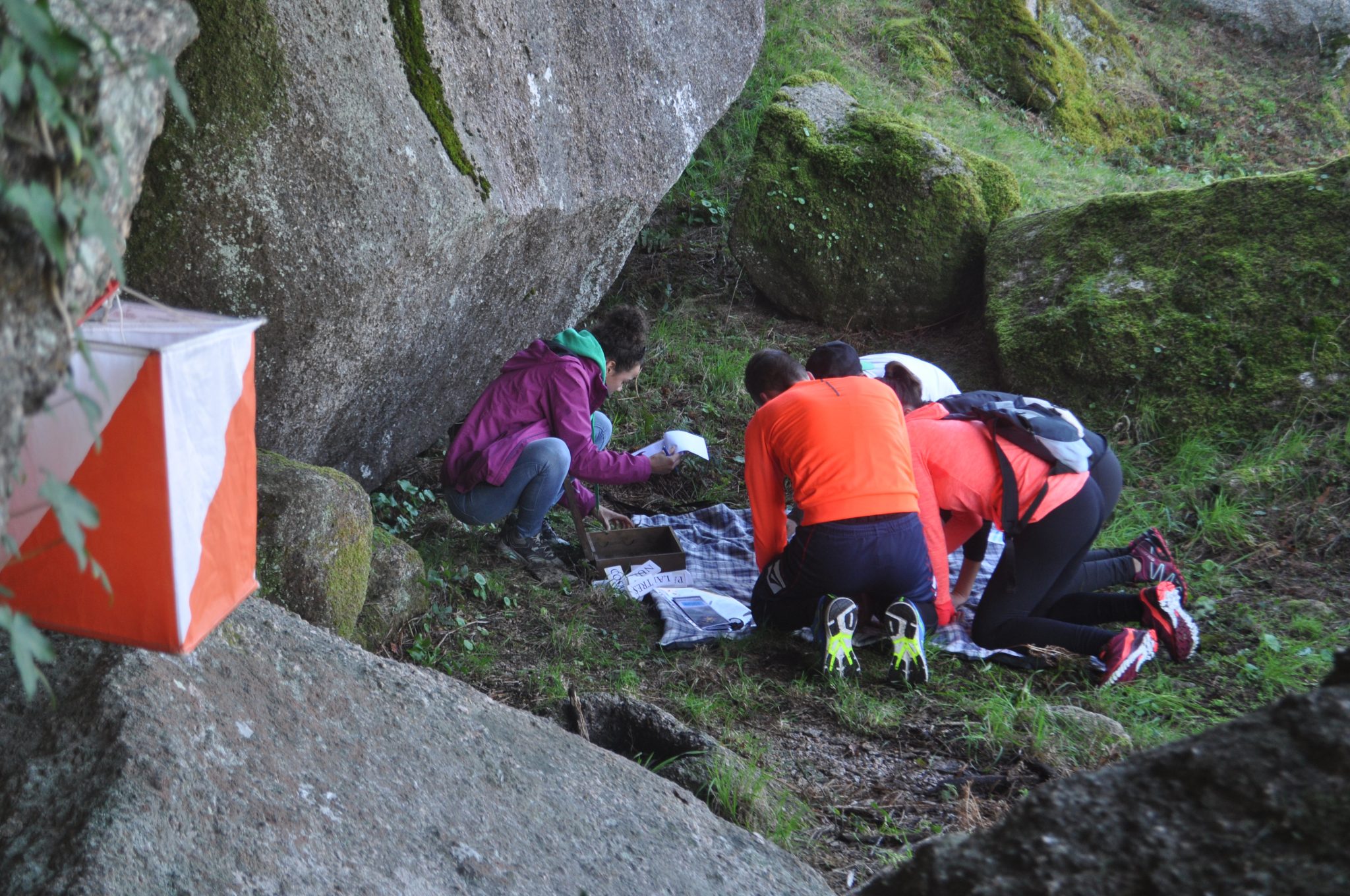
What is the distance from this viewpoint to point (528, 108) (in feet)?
13.3

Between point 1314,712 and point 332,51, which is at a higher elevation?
point 332,51

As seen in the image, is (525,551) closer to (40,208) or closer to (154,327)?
(154,327)

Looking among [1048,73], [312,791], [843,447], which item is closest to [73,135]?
[312,791]

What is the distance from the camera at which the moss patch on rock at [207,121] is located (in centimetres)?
288

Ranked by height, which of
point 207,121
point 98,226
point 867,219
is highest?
point 98,226

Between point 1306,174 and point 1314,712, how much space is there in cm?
517

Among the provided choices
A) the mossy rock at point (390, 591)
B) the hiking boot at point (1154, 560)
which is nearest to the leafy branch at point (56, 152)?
the mossy rock at point (390, 591)

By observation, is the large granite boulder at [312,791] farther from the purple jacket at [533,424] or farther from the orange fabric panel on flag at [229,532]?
the purple jacket at [533,424]

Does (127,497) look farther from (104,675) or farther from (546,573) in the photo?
(546,573)

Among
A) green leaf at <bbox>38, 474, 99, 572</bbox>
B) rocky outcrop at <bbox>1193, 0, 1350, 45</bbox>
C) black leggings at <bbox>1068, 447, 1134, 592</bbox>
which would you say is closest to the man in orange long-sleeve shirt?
black leggings at <bbox>1068, 447, 1134, 592</bbox>

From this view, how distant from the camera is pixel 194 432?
132cm

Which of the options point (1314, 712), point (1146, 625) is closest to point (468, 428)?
point (1146, 625)

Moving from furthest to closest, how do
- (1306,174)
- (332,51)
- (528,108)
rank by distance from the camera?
(1306,174) < (528,108) < (332,51)

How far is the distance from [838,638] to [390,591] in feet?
5.11
